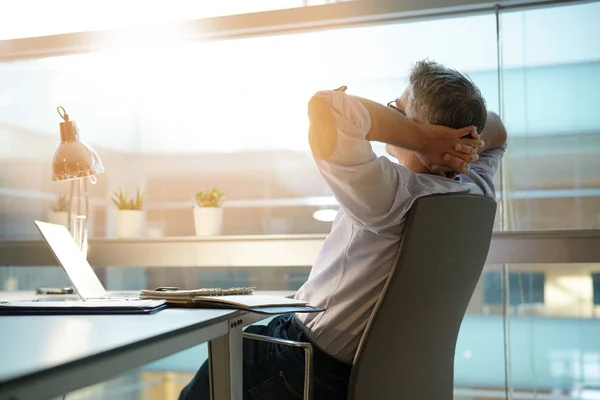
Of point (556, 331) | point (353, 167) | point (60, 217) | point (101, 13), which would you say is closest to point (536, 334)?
point (556, 331)

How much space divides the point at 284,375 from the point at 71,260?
26.4 inches

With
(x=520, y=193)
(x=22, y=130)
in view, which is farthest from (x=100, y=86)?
(x=520, y=193)

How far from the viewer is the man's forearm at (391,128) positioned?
154cm

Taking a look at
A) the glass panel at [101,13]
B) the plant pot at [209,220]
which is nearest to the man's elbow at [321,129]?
the plant pot at [209,220]

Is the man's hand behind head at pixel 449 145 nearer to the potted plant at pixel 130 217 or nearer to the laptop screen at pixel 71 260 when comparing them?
the laptop screen at pixel 71 260

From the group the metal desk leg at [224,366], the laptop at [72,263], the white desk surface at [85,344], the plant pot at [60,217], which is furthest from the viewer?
the plant pot at [60,217]

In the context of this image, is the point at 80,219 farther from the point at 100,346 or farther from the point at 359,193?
the point at 100,346

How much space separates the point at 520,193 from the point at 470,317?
53 cm

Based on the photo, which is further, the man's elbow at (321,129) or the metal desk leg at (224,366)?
the man's elbow at (321,129)

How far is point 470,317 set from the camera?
2824mm

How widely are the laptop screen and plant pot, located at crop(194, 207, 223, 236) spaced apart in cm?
109

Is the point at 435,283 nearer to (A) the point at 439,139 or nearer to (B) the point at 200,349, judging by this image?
(A) the point at 439,139

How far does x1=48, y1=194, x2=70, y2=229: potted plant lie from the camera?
332 cm

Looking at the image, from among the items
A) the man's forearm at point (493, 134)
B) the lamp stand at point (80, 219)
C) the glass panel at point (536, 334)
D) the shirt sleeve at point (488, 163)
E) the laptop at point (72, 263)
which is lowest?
the glass panel at point (536, 334)
